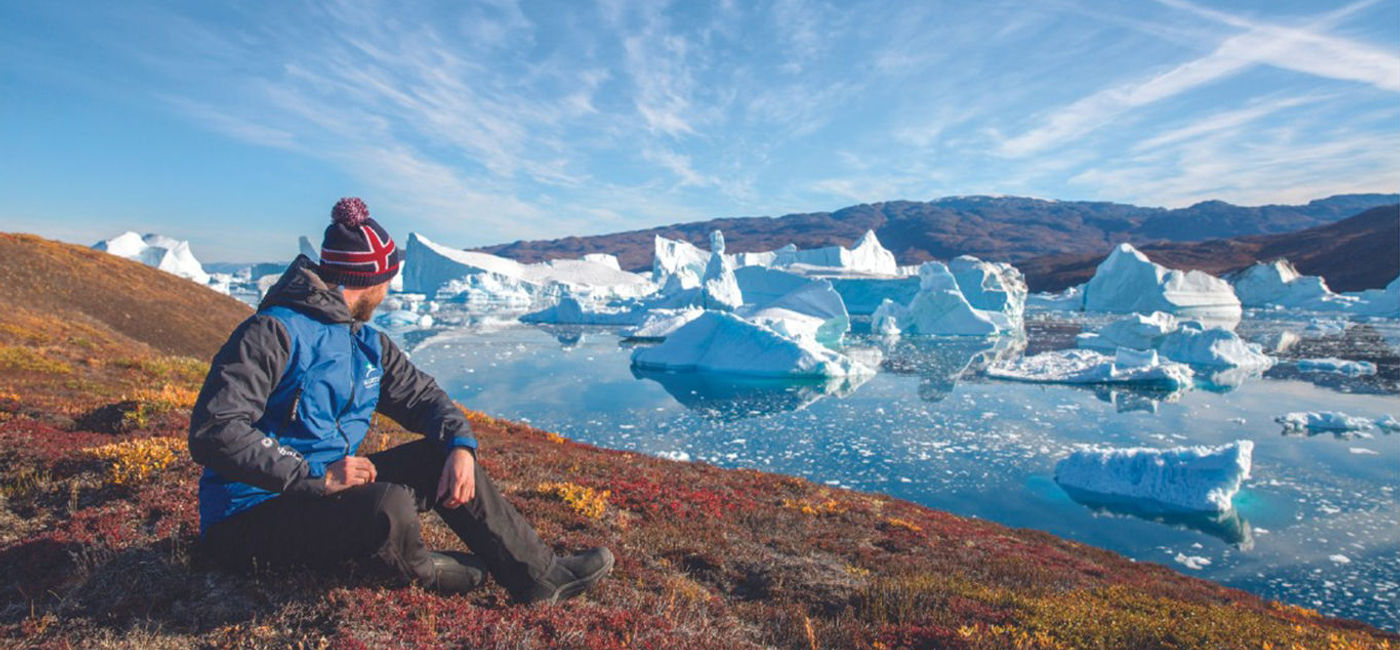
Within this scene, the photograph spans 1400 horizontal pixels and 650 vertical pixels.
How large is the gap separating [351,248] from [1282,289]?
95086 mm

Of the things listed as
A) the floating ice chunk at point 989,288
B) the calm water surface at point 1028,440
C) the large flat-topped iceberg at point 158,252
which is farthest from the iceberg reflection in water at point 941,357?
the large flat-topped iceberg at point 158,252

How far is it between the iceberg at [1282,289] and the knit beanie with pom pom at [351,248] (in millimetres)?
85386

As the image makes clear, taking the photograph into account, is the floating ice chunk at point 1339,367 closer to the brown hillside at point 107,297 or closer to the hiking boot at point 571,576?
the hiking boot at point 571,576

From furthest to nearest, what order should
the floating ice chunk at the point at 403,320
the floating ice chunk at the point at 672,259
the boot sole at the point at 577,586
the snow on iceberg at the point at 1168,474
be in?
1. the floating ice chunk at the point at 672,259
2. the floating ice chunk at the point at 403,320
3. the snow on iceberg at the point at 1168,474
4. the boot sole at the point at 577,586


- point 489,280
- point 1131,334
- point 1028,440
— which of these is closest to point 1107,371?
point 1028,440

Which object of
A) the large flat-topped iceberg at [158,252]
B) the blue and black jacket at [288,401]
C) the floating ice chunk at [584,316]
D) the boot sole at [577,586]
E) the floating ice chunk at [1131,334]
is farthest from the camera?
the large flat-topped iceberg at [158,252]

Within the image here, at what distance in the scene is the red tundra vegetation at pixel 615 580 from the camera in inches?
124

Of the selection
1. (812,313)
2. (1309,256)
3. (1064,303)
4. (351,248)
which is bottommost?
(1064,303)

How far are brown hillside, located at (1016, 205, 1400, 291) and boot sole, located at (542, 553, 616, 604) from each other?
370 ft

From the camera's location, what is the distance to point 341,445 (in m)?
3.06

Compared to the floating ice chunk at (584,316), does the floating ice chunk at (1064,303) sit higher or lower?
lower

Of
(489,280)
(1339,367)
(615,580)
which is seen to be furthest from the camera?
(489,280)

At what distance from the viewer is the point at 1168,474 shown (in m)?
12.6

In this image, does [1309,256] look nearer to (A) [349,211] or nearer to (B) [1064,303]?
(B) [1064,303]
